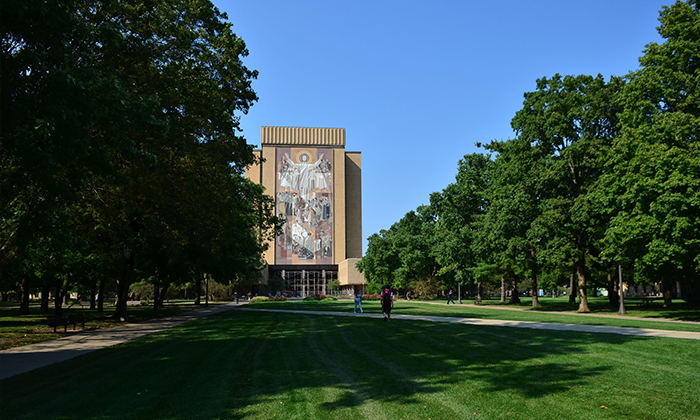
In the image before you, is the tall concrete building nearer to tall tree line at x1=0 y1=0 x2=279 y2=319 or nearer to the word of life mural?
the word of life mural

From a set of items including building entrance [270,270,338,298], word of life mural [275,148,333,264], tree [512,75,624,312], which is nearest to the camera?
tree [512,75,624,312]

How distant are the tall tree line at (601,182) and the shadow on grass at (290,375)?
11305 millimetres

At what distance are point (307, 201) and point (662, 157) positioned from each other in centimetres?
9396

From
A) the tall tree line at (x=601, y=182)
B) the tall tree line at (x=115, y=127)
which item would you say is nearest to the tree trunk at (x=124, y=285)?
the tall tree line at (x=115, y=127)

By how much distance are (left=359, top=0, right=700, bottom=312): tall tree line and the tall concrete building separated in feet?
215

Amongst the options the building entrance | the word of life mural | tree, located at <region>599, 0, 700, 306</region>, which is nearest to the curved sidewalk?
tree, located at <region>599, 0, 700, 306</region>

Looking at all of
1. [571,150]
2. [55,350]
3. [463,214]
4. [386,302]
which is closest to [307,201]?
[463,214]

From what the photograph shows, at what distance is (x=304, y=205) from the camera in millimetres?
112688

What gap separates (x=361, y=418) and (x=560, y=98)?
1252 inches

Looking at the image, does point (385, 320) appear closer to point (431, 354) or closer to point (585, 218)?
point (431, 354)

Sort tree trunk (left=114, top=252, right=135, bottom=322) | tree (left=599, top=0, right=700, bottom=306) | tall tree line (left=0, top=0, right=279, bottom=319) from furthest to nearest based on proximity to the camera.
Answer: tree trunk (left=114, top=252, right=135, bottom=322)
tree (left=599, top=0, right=700, bottom=306)
tall tree line (left=0, top=0, right=279, bottom=319)

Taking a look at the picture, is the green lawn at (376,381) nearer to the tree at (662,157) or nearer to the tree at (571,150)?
the tree at (662,157)

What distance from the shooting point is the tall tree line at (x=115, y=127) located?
29.7 ft

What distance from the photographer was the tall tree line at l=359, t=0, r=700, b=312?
22281 mm
